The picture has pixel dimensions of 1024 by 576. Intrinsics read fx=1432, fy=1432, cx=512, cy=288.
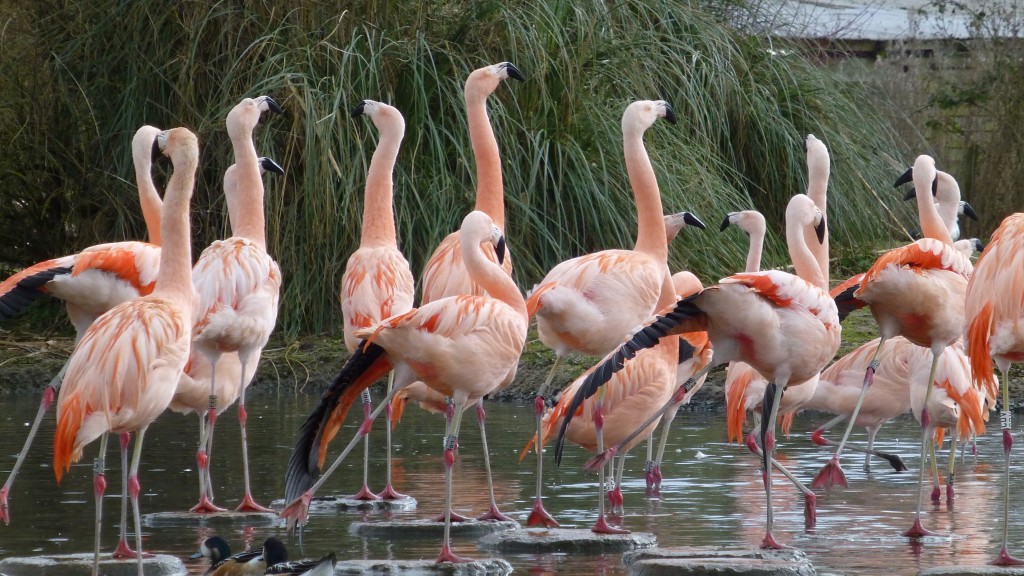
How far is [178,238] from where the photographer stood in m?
5.37

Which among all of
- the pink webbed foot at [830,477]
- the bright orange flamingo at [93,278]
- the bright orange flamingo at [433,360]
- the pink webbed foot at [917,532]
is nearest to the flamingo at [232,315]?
the bright orange flamingo at [93,278]

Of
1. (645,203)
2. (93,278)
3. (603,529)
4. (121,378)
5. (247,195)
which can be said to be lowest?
(603,529)

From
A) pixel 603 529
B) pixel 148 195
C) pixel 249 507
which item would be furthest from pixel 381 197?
pixel 603 529

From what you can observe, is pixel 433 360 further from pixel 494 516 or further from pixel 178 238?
pixel 178 238

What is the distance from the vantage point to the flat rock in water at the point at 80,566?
183 inches

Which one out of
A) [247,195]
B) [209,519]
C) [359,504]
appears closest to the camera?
[209,519]

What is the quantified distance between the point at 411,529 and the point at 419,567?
844mm

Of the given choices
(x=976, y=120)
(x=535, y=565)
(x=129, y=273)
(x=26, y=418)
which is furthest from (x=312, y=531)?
(x=976, y=120)

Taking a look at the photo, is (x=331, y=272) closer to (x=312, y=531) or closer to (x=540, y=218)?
(x=540, y=218)

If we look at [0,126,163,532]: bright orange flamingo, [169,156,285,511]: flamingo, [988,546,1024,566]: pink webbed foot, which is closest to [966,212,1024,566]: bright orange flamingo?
[988,546,1024,566]: pink webbed foot

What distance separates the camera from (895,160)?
1340 cm

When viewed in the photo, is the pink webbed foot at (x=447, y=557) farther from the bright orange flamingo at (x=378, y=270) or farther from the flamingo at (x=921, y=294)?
the flamingo at (x=921, y=294)

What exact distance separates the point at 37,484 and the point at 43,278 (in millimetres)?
1086

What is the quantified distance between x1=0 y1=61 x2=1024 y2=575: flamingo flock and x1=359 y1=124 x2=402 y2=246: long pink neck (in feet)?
0.04
